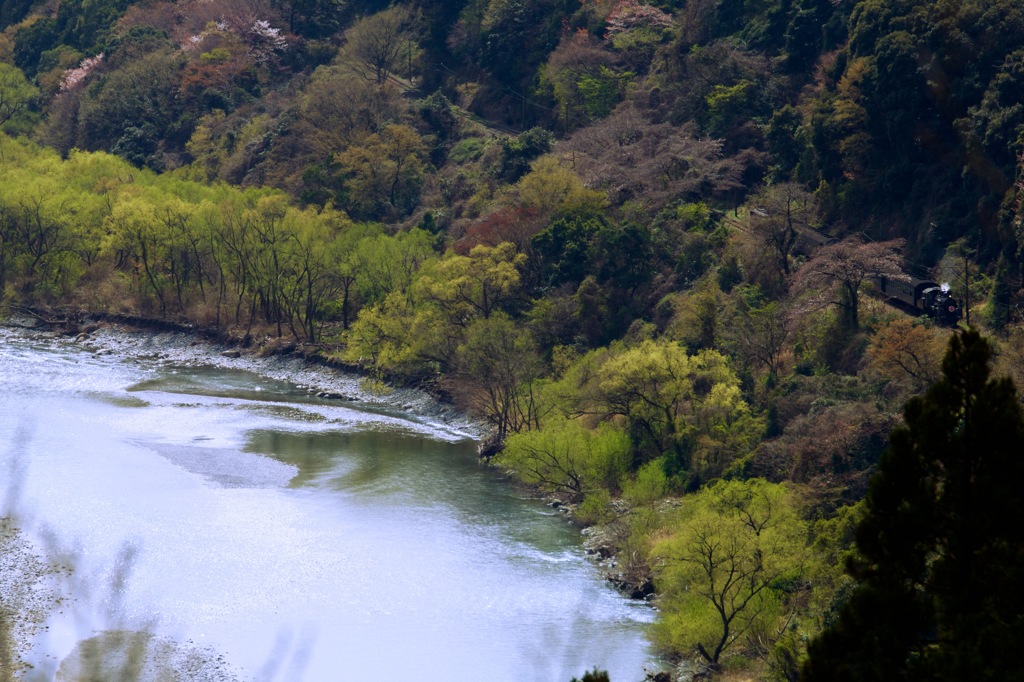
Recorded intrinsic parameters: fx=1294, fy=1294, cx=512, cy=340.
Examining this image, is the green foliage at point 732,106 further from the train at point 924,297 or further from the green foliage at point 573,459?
the green foliage at point 573,459

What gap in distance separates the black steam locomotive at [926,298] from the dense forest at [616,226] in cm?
82

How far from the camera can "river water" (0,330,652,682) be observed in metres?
39.8

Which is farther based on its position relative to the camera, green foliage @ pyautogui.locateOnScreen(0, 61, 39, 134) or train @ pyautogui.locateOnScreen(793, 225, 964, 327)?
green foliage @ pyautogui.locateOnScreen(0, 61, 39, 134)

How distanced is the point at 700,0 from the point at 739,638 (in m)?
62.4

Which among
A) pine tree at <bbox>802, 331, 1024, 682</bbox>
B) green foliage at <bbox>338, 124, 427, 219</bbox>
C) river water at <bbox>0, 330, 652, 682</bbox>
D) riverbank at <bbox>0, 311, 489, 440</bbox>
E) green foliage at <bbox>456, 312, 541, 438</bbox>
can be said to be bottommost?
river water at <bbox>0, 330, 652, 682</bbox>

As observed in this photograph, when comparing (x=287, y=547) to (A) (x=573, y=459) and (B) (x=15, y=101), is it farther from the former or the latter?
(B) (x=15, y=101)

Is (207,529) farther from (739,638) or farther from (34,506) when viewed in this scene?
(739,638)

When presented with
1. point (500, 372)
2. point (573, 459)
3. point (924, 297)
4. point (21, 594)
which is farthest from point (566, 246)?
point (21, 594)

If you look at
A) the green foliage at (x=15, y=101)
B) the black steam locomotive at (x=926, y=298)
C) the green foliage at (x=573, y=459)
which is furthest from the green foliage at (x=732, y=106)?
the green foliage at (x=15, y=101)

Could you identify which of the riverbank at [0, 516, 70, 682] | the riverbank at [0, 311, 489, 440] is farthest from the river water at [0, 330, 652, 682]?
the riverbank at [0, 311, 489, 440]

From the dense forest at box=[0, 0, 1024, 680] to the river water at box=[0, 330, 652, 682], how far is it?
3.28 m

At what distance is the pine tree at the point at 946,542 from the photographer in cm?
1762

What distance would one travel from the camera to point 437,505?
177 feet

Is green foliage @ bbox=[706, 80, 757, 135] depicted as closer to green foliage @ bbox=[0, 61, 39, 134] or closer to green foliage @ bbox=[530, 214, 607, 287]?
green foliage @ bbox=[530, 214, 607, 287]
